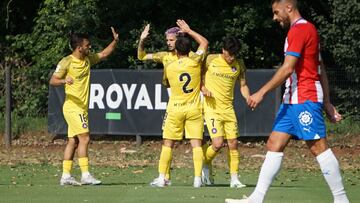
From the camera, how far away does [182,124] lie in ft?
43.1

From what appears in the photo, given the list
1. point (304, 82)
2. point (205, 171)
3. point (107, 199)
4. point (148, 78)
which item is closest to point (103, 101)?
point (148, 78)

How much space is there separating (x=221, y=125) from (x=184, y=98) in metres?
0.79

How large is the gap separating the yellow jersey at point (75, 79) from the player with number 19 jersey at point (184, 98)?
127 cm

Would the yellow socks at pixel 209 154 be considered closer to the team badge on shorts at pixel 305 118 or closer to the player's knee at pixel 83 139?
the player's knee at pixel 83 139

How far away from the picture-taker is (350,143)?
22.3 metres

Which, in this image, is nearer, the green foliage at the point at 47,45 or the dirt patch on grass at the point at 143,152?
the dirt patch on grass at the point at 143,152

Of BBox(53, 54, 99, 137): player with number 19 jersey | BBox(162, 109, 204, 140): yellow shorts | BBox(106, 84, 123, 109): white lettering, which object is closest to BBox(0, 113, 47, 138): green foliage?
BBox(106, 84, 123, 109): white lettering

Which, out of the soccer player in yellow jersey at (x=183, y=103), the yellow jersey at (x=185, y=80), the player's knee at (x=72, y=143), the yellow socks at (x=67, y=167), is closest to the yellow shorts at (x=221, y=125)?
the soccer player in yellow jersey at (x=183, y=103)

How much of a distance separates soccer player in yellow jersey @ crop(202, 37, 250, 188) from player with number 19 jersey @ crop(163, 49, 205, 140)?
40 centimetres

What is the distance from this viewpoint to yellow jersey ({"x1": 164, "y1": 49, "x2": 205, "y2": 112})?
42.7 ft

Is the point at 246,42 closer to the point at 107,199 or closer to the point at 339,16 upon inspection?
the point at 339,16

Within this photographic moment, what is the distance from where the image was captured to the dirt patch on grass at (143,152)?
1900cm

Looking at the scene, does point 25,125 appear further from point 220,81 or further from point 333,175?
point 333,175

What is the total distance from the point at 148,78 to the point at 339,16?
16.1 ft
